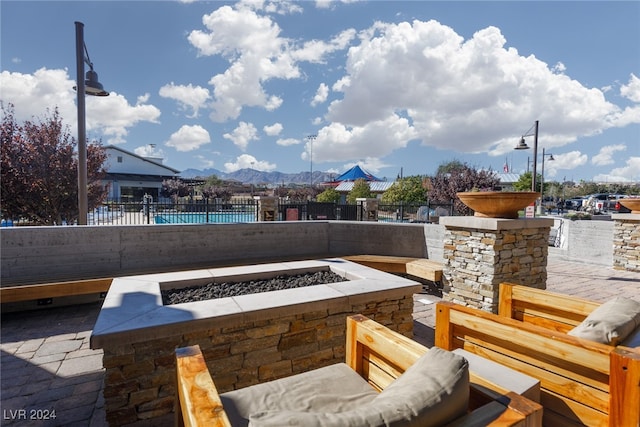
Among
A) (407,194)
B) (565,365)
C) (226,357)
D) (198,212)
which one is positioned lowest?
(226,357)

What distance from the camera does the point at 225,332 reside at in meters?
2.67

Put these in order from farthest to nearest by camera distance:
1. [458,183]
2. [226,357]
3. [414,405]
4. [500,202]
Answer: [458,183], [500,202], [226,357], [414,405]

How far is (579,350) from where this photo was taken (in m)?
1.76

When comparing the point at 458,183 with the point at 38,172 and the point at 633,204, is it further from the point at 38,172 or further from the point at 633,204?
the point at 38,172

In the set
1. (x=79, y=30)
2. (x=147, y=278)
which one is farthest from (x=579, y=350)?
(x=79, y=30)

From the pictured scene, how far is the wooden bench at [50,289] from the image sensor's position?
4.11m

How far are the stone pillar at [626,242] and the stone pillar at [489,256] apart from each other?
459 cm

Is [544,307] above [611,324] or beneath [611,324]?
beneath

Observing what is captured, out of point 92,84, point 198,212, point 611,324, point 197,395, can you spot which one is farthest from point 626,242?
point 92,84

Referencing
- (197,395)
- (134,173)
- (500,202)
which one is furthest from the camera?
(134,173)

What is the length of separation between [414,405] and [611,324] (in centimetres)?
A: 153

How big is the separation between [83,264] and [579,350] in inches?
245

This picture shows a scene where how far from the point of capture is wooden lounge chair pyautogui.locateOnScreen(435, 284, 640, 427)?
5.15 ft

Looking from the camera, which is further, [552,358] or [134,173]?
[134,173]
